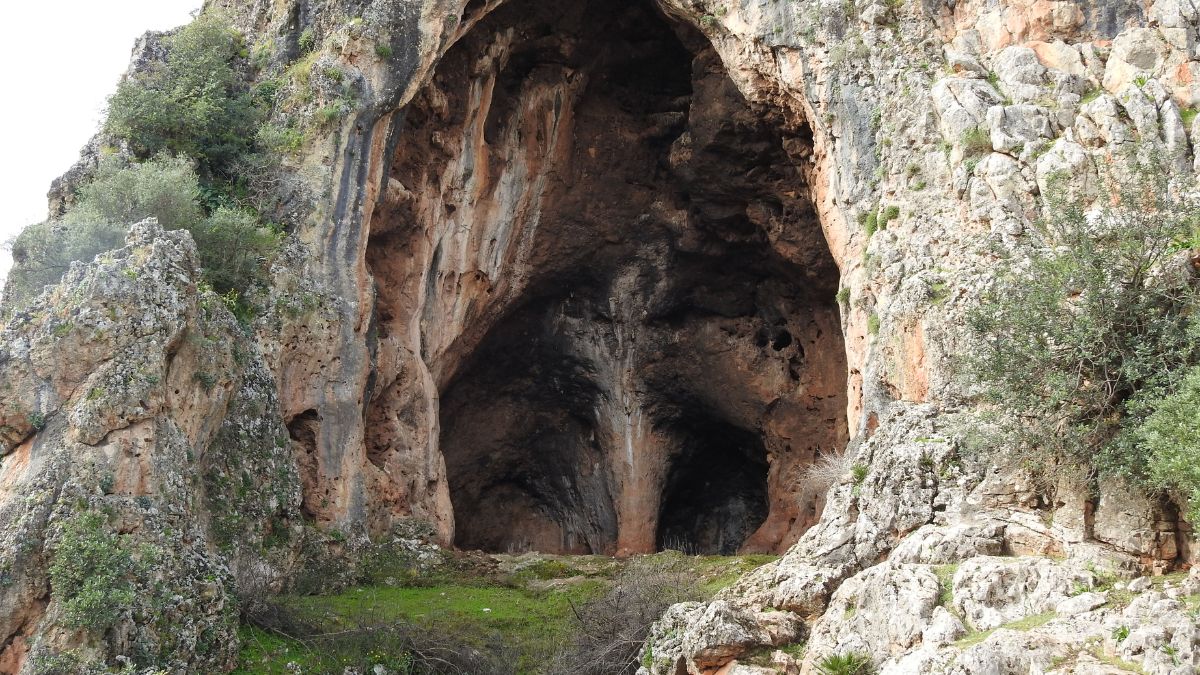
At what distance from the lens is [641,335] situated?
3005cm

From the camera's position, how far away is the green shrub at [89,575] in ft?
46.5

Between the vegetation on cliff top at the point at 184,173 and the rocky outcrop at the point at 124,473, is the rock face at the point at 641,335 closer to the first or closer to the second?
the rocky outcrop at the point at 124,473

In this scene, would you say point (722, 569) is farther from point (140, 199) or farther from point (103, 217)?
point (103, 217)

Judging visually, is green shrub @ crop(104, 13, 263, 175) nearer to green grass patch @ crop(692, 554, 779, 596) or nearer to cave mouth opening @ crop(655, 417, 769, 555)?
green grass patch @ crop(692, 554, 779, 596)

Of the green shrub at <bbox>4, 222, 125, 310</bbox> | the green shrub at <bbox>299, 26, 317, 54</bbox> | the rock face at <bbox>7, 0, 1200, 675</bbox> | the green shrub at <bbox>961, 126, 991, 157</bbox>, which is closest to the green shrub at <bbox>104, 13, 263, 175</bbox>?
the rock face at <bbox>7, 0, 1200, 675</bbox>

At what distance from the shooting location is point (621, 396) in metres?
30.0

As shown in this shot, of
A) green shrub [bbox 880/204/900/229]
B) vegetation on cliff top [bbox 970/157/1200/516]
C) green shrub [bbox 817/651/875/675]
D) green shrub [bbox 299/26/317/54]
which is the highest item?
green shrub [bbox 299/26/317/54]

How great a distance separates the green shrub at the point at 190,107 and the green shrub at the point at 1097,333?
1645 centimetres

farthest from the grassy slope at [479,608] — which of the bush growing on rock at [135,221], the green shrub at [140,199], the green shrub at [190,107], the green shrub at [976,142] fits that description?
the green shrub at [190,107]

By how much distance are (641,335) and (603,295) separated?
1.52 meters

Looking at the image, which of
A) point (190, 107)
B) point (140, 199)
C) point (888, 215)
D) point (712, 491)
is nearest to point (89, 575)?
point (140, 199)

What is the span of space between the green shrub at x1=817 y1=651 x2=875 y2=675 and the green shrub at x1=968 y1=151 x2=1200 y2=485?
12.3 ft

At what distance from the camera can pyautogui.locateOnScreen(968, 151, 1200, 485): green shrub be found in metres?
13.8

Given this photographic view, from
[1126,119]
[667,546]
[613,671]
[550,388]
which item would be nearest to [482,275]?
[550,388]
